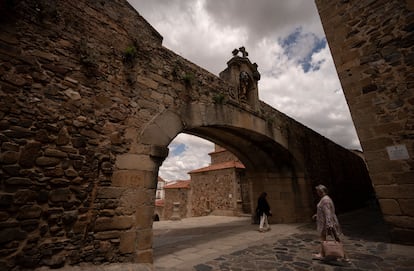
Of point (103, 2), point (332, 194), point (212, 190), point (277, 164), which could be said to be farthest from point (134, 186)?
point (212, 190)

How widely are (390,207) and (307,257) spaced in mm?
1963

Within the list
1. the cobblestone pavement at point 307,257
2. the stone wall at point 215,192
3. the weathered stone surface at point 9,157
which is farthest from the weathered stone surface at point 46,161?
the stone wall at point 215,192

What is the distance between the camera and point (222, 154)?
18469 millimetres

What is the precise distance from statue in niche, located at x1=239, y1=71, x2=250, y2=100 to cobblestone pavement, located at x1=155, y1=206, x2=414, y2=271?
3.70 meters

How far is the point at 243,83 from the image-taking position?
5832 mm

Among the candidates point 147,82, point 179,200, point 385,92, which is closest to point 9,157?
point 147,82

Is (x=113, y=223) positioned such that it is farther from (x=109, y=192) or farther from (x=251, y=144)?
(x=251, y=144)

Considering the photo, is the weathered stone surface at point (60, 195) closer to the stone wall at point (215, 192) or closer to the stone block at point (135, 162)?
the stone block at point (135, 162)

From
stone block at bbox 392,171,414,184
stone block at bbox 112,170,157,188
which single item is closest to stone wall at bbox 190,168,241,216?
stone block at bbox 392,171,414,184

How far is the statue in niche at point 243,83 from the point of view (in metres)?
5.71

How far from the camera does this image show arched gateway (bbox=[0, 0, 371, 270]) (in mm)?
2291

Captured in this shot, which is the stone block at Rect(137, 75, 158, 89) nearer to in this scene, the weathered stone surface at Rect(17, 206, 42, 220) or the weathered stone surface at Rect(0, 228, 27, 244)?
the weathered stone surface at Rect(17, 206, 42, 220)

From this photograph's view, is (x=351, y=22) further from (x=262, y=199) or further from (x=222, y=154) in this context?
(x=222, y=154)

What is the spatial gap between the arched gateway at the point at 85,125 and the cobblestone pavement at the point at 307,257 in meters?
1.38
